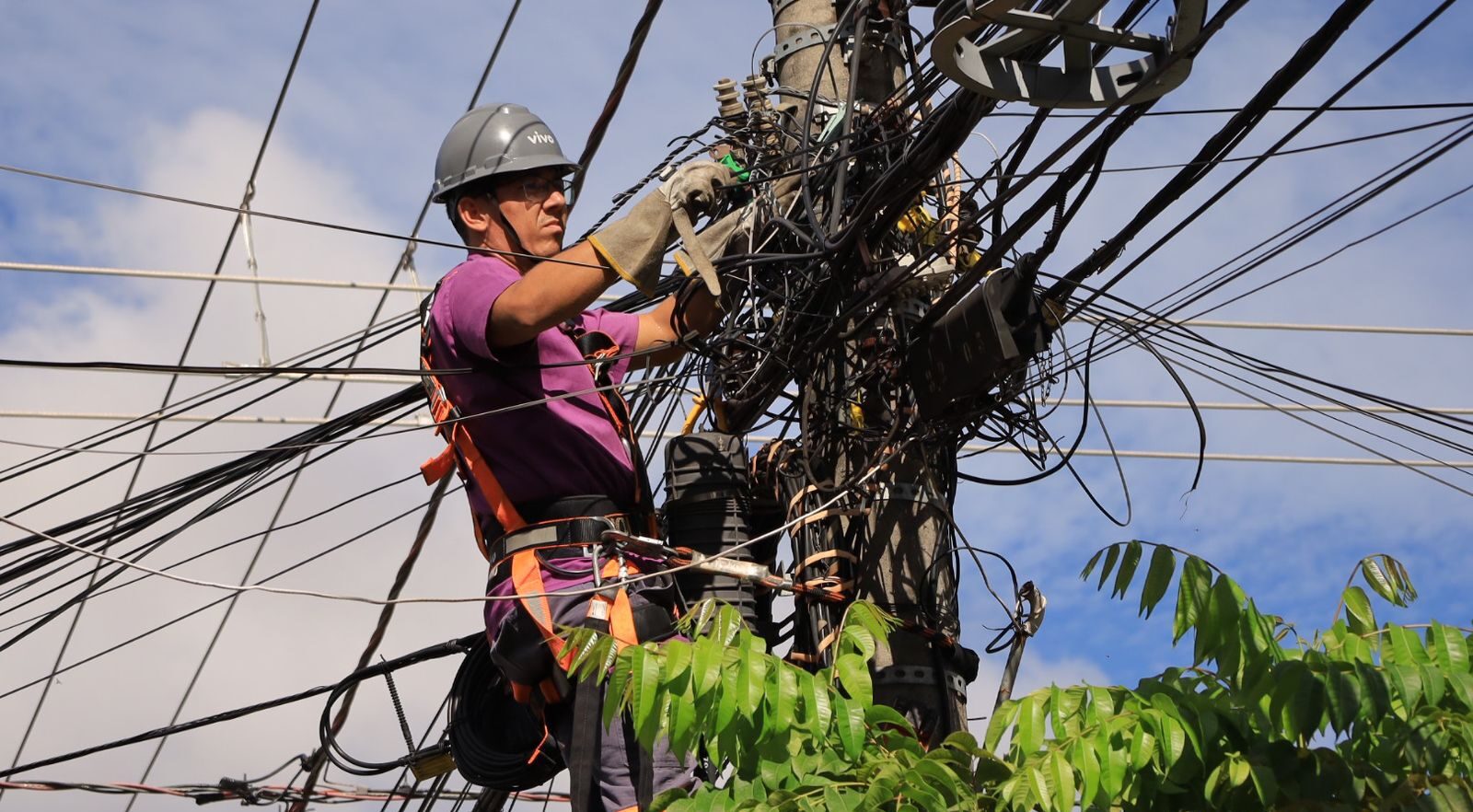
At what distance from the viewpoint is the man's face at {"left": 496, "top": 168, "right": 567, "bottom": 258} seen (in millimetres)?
4836

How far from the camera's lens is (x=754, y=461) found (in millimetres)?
5344

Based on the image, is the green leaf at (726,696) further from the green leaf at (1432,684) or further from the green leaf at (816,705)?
the green leaf at (1432,684)

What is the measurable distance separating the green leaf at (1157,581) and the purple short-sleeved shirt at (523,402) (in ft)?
5.69

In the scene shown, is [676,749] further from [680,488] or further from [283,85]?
[283,85]

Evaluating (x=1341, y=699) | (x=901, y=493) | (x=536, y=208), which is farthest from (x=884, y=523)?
(x=1341, y=699)

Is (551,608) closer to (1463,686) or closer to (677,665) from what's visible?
(677,665)

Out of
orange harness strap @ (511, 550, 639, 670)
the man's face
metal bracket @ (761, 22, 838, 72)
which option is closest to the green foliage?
orange harness strap @ (511, 550, 639, 670)

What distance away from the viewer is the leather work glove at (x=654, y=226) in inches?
171

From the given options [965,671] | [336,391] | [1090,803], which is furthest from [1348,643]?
[336,391]

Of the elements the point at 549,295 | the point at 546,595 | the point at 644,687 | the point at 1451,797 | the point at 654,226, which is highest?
the point at 654,226

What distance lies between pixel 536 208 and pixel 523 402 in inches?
25.7

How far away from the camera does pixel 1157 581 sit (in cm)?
336

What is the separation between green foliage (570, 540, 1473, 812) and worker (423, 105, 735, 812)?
30.9 inches

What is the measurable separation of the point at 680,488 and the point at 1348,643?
233 cm
